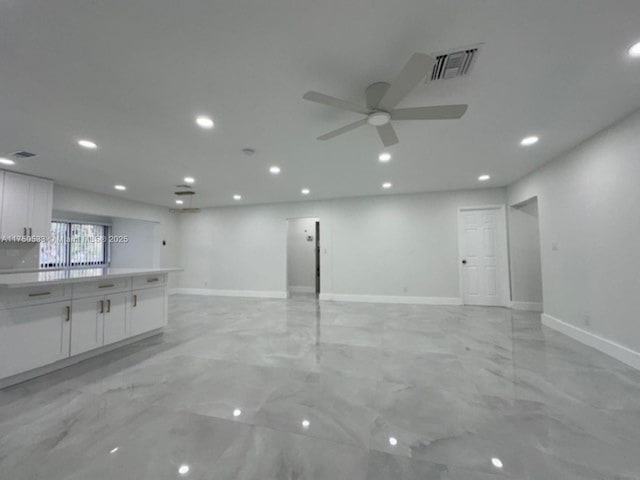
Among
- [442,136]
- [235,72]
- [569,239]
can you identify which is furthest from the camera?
[569,239]

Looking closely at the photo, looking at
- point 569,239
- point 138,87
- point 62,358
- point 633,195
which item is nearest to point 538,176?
point 569,239

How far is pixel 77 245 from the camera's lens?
7.82 meters

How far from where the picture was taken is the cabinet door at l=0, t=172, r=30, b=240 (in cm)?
431

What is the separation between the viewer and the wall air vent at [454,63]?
5.98 feet

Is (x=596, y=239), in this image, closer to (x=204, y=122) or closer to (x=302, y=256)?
(x=204, y=122)

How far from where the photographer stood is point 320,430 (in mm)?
1730

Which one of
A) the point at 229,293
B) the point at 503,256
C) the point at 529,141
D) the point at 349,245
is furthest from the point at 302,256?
the point at 529,141

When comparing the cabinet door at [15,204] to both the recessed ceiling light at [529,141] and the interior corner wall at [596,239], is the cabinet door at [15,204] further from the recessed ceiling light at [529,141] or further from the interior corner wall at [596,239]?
the interior corner wall at [596,239]

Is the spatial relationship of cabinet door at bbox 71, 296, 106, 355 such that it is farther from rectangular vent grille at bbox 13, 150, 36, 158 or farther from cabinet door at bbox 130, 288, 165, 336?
rectangular vent grille at bbox 13, 150, 36, 158

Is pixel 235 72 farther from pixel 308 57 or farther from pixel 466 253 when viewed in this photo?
pixel 466 253

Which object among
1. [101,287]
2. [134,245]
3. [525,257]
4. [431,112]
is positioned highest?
[431,112]

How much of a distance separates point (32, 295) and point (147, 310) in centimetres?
126

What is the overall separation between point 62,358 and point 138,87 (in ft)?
8.93

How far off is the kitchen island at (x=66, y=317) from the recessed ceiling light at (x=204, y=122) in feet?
6.40
